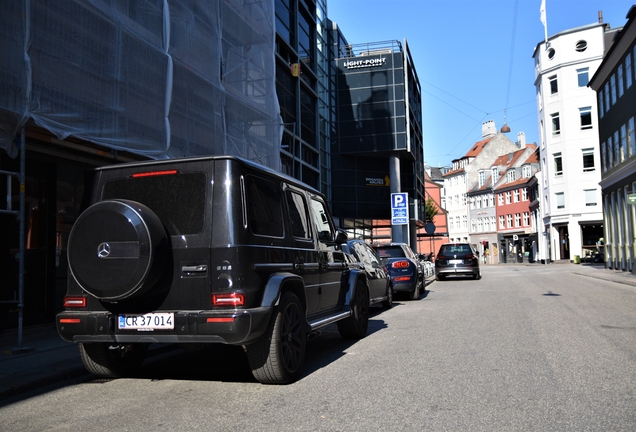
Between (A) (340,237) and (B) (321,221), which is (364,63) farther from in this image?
(B) (321,221)

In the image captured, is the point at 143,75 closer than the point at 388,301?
Yes

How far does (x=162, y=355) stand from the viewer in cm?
765

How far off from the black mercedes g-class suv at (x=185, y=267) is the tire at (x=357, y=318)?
7.84 ft

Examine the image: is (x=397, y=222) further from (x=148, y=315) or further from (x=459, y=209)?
(x=459, y=209)

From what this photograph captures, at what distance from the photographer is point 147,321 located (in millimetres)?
5344

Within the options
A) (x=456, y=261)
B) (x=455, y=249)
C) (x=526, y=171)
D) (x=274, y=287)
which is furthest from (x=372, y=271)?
(x=526, y=171)

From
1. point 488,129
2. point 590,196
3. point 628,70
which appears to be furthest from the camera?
point 488,129

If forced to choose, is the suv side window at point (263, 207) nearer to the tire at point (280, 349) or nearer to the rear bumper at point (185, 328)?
the tire at point (280, 349)

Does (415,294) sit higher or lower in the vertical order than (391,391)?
higher

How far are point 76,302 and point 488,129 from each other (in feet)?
310

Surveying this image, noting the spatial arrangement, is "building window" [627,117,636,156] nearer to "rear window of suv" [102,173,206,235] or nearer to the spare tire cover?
"rear window of suv" [102,173,206,235]

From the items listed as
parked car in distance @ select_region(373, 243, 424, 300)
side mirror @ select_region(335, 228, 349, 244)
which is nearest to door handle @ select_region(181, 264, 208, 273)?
side mirror @ select_region(335, 228, 349, 244)

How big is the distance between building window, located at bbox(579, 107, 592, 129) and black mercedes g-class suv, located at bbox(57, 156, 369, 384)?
176 ft

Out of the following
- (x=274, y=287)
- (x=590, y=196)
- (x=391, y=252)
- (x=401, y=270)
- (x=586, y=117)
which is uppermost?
(x=586, y=117)
